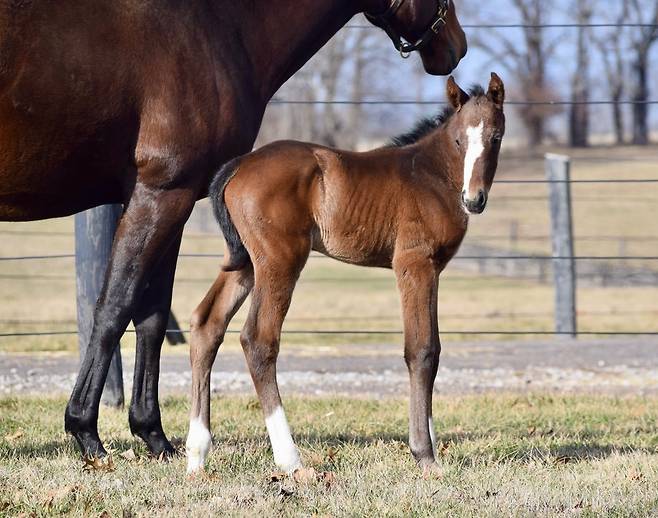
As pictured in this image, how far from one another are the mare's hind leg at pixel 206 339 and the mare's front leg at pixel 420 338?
787 millimetres

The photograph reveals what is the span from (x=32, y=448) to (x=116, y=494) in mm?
1447

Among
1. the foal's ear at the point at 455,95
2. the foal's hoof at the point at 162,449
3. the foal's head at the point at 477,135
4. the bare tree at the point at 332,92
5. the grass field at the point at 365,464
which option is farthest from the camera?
the bare tree at the point at 332,92

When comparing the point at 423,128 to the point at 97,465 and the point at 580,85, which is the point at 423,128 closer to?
the point at 97,465

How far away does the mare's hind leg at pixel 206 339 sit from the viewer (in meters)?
5.05

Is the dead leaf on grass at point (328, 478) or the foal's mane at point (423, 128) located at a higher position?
the foal's mane at point (423, 128)

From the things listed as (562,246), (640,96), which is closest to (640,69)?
(640,96)

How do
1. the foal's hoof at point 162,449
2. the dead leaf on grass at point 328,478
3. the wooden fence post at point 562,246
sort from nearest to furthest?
the dead leaf on grass at point 328,478 → the foal's hoof at point 162,449 → the wooden fence post at point 562,246

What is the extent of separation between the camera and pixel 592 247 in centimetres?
2238

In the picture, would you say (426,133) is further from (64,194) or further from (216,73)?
(64,194)

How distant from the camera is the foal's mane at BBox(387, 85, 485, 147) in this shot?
544 cm

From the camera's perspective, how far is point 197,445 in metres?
5.03

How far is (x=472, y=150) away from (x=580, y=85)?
1814 inches

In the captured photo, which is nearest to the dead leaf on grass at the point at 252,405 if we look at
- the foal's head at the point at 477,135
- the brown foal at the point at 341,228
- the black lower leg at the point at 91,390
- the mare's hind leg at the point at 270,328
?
the black lower leg at the point at 91,390

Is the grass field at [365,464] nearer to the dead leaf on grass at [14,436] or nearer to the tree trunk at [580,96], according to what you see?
the dead leaf on grass at [14,436]
